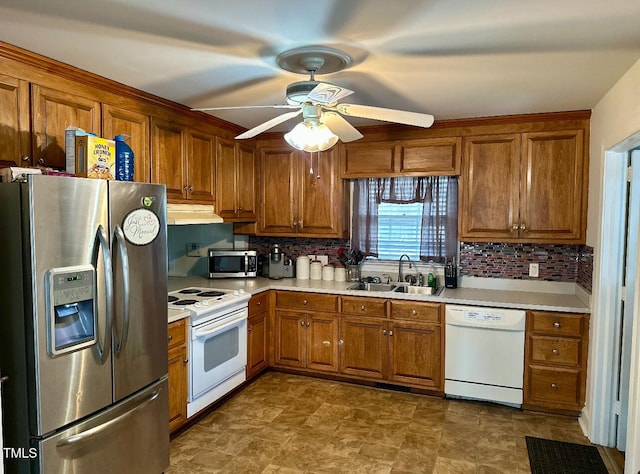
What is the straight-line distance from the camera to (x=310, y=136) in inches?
94.7

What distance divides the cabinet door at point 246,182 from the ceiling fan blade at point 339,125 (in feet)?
4.99

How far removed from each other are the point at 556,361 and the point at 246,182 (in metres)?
2.96

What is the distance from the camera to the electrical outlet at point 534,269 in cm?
379

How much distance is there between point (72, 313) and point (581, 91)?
3.14 meters

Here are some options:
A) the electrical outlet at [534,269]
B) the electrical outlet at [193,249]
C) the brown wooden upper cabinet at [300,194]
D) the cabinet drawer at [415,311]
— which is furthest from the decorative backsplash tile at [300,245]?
the electrical outlet at [534,269]

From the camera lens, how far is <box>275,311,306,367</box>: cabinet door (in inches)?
159

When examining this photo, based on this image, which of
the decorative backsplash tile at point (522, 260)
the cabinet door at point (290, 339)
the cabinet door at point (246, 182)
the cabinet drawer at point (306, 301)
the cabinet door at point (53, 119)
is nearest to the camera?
the cabinet door at point (53, 119)

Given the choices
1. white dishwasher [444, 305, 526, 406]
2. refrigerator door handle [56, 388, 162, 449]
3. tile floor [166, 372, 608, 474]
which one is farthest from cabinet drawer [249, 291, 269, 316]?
white dishwasher [444, 305, 526, 406]

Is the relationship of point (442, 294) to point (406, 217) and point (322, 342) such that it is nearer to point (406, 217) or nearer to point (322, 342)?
point (406, 217)

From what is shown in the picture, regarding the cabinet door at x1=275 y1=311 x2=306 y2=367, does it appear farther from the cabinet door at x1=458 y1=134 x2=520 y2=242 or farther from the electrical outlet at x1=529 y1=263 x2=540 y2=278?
the electrical outlet at x1=529 y1=263 x2=540 y2=278

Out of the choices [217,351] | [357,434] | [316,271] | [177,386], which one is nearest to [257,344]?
[217,351]

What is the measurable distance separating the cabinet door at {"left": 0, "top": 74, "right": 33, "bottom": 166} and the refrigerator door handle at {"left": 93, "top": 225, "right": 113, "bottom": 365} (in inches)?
25.3

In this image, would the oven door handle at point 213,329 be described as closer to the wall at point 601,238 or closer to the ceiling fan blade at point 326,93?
the ceiling fan blade at point 326,93

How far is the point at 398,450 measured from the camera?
2857 millimetres
